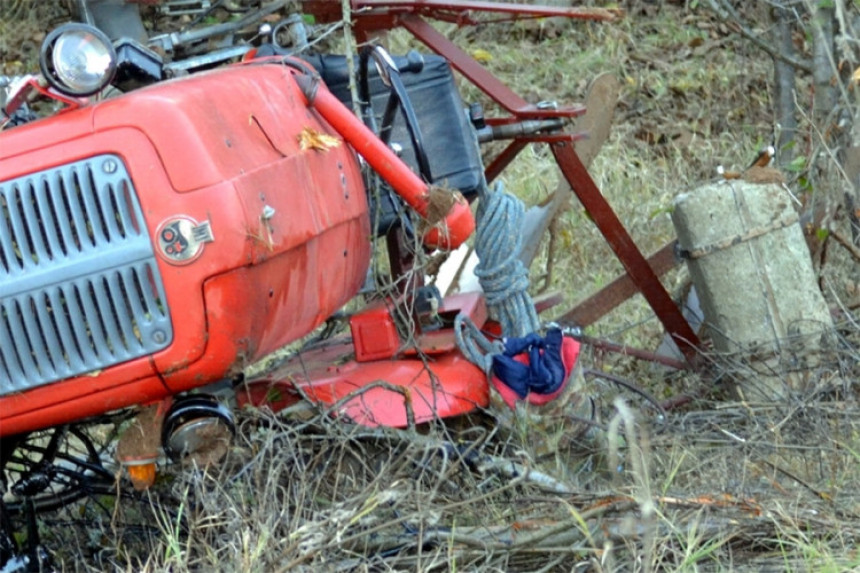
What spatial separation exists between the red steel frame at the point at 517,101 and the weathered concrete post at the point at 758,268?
0.24 meters

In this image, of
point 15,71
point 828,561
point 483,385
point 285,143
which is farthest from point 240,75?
point 15,71

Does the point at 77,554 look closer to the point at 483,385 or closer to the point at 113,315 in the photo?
the point at 113,315

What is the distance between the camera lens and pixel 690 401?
14.9 feet

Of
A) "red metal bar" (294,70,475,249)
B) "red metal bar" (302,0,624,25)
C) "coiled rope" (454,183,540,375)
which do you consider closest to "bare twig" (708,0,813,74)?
"red metal bar" (302,0,624,25)

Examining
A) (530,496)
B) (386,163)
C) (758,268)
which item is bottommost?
(758,268)

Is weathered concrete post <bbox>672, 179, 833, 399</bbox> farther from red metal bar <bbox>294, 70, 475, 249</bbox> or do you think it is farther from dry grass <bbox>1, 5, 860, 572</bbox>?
red metal bar <bbox>294, 70, 475, 249</bbox>

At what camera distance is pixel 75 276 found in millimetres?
2777

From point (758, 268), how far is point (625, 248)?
18.6 inches

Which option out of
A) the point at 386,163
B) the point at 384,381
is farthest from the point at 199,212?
the point at 384,381

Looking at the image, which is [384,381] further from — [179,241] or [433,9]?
[433,9]

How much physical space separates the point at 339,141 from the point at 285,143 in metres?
0.26

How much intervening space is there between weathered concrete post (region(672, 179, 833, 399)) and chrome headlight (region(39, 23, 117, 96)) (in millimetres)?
2323

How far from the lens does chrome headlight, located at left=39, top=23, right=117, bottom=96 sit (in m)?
2.90

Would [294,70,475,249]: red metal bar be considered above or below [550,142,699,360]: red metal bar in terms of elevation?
above
